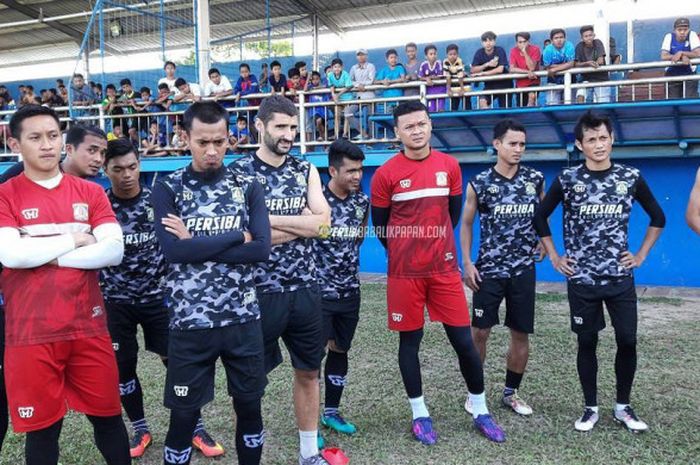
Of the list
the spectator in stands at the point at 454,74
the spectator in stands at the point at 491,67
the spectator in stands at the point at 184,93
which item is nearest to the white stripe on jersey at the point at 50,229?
the spectator in stands at the point at 454,74

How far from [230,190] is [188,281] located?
496 millimetres

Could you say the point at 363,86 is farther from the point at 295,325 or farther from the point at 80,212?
the point at 80,212

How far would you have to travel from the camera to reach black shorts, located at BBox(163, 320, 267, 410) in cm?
303

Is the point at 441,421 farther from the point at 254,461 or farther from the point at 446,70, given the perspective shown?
the point at 446,70

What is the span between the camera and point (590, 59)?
9.86 m

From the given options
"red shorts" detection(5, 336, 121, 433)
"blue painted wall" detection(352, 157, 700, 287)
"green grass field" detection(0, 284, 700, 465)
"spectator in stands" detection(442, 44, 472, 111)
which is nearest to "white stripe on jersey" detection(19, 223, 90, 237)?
"red shorts" detection(5, 336, 121, 433)

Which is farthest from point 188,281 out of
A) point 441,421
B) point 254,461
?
point 441,421

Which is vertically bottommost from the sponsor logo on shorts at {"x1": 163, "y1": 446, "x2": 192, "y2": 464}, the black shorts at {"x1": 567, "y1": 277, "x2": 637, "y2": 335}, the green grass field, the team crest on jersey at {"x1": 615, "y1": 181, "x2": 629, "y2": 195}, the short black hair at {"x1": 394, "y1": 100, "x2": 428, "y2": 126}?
the green grass field

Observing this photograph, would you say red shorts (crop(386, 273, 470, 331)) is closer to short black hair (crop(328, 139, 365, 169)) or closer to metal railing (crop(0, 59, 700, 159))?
short black hair (crop(328, 139, 365, 169))

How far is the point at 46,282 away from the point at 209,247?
2.59 feet

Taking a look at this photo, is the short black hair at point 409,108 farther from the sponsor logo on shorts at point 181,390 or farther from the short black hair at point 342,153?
the sponsor logo on shorts at point 181,390

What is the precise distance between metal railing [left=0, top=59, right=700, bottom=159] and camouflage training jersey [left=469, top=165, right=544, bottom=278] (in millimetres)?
4885

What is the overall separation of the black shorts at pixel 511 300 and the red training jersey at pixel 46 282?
2680 mm

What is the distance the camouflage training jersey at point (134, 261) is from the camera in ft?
12.8
